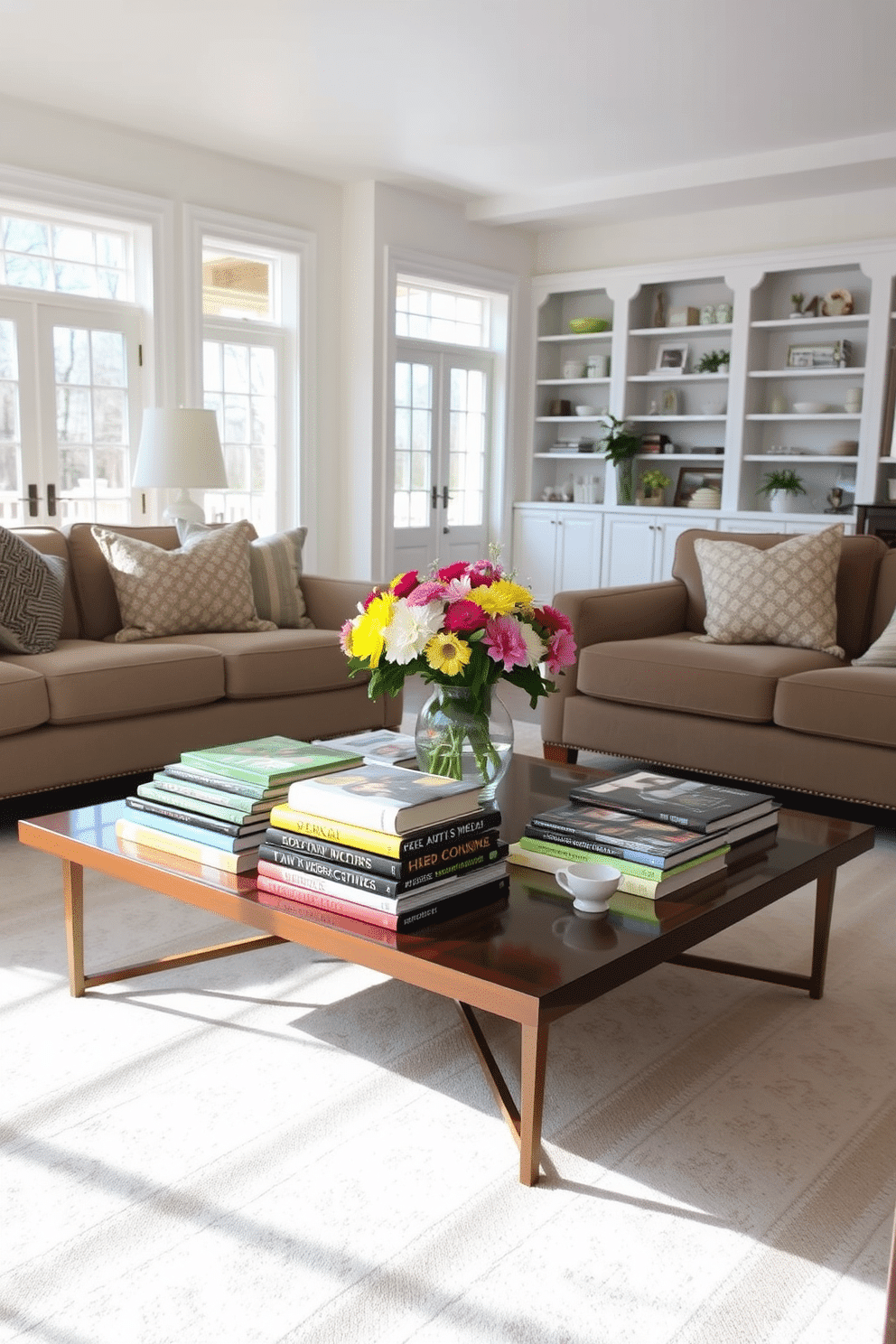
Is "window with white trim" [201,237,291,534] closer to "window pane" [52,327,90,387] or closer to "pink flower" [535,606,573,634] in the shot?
"window pane" [52,327,90,387]

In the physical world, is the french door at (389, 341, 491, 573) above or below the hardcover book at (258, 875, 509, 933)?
above

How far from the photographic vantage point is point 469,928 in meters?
1.85

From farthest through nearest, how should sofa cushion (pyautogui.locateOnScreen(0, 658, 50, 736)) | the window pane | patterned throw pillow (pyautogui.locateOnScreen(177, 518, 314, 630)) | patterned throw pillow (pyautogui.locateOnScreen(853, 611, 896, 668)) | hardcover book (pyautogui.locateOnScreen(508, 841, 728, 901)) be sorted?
the window pane
patterned throw pillow (pyautogui.locateOnScreen(177, 518, 314, 630))
patterned throw pillow (pyautogui.locateOnScreen(853, 611, 896, 668))
sofa cushion (pyautogui.locateOnScreen(0, 658, 50, 736))
hardcover book (pyautogui.locateOnScreen(508, 841, 728, 901))

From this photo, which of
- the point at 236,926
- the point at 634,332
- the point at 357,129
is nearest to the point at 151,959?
the point at 236,926

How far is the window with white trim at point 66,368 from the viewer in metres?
5.73

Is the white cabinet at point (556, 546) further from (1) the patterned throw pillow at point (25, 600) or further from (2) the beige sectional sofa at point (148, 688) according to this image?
(1) the patterned throw pillow at point (25, 600)

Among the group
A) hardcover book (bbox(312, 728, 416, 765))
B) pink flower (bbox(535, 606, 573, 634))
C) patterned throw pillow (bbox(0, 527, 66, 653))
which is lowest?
hardcover book (bbox(312, 728, 416, 765))

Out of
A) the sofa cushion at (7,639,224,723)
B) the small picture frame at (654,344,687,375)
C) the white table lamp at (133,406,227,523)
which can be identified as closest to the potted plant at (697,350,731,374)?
the small picture frame at (654,344,687,375)

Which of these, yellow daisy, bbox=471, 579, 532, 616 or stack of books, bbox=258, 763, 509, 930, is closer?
stack of books, bbox=258, 763, 509, 930

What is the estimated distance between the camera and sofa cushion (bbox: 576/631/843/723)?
148 inches

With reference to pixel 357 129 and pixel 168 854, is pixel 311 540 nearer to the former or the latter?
pixel 357 129

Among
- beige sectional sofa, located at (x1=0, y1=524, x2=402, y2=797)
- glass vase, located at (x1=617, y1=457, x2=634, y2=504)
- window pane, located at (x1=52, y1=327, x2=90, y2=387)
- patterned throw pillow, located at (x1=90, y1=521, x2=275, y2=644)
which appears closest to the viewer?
beige sectional sofa, located at (x1=0, y1=524, x2=402, y2=797)

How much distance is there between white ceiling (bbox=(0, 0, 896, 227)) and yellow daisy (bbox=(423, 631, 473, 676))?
3223 millimetres

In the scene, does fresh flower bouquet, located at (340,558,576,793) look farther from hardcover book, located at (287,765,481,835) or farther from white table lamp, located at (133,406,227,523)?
white table lamp, located at (133,406,227,523)
